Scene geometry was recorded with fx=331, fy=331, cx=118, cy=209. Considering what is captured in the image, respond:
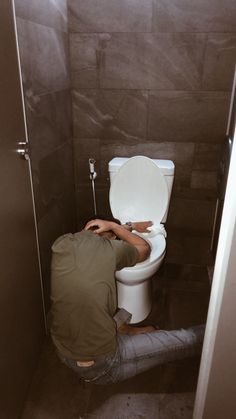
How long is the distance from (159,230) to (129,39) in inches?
45.3

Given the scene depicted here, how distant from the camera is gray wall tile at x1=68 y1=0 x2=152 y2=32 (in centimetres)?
189

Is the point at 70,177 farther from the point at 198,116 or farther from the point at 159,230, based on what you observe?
the point at 198,116

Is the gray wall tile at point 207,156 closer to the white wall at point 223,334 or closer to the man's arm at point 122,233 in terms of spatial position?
the man's arm at point 122,233

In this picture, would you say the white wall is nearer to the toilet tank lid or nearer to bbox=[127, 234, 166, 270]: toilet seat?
bbox=[127, 234, 166, 270]: toilet seat

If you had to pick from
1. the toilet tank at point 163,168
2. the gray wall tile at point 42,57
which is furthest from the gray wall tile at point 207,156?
the gray wall tile at point 42,57

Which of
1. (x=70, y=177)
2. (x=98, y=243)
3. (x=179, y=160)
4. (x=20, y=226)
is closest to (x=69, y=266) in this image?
(x=98, y=243)

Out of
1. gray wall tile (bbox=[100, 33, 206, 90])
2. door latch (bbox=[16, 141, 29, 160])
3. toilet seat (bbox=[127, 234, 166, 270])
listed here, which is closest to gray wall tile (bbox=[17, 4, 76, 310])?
door latch (bbox=[16, 141, 29, 160])

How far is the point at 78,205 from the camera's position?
8.05 ft

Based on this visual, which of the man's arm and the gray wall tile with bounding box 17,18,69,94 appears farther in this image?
the man's arm

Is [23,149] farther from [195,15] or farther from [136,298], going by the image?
[195,15]

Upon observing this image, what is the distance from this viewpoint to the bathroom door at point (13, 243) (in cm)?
120

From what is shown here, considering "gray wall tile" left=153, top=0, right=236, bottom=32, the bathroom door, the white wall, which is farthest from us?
"gray wall tile" left=153, top=0, right=236, bottom=32

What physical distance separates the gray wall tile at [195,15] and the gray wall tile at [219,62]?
5 cm

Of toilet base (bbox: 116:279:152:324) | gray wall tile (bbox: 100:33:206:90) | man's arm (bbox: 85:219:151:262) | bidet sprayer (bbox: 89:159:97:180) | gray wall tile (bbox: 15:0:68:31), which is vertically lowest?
toilet base (bbox: 116:279:152:324)
